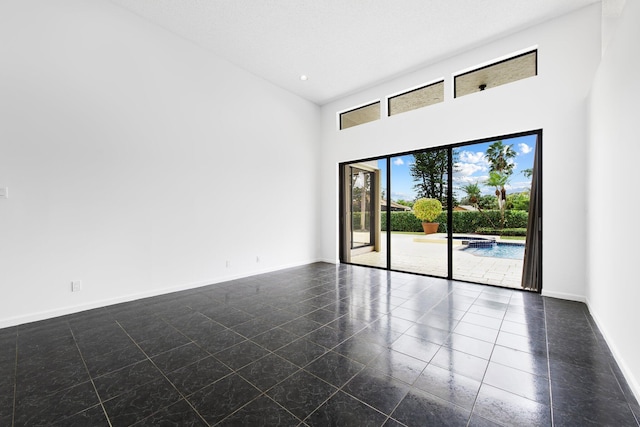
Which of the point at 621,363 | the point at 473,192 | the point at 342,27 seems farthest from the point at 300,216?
the point at 621,363

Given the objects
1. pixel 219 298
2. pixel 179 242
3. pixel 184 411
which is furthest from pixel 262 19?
pixel 184 411

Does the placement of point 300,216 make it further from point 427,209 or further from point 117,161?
point 117,161

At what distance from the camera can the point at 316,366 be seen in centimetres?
211

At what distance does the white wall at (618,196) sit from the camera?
1902 mm

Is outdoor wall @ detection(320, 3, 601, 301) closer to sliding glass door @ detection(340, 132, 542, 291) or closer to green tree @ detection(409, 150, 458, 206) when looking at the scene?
sliding glass door @ detection(340, 132, 542, 291)

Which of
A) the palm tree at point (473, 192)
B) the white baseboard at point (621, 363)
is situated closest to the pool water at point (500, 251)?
the palm tree at point (473, 192)

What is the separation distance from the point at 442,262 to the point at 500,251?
1000 millimetres

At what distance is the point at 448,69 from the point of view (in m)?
4.64

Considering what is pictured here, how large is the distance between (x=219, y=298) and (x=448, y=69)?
5.17m

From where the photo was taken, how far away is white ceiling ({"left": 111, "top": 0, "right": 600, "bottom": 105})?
3.48 meters

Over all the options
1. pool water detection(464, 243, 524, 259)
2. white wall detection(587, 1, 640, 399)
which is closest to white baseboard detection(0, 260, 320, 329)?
pool water detection(464, 243, 524, 259)

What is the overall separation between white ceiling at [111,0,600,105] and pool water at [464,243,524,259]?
3.22m

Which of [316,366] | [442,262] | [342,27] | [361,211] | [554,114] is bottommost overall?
[316,366]

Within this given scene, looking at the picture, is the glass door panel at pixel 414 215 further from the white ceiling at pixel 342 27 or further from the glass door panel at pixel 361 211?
the white ceiling at pixel 342 27
